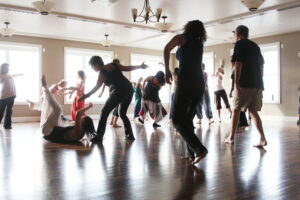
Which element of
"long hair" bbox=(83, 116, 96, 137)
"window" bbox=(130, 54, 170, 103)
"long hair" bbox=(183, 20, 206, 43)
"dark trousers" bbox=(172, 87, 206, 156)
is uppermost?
"window" bbox=(130, 54, 170, 103)

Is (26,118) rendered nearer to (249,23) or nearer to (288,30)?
(249,23)

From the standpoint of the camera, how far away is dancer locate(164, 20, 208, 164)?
2697 mm

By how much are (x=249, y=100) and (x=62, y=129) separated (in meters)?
2.50

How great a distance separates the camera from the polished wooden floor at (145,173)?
194 cm

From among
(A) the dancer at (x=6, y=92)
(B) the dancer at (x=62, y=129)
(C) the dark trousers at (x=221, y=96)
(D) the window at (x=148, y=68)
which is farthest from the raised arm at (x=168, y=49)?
(D) the window at (x=148, y=68)

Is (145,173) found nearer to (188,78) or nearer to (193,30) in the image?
(188,78)

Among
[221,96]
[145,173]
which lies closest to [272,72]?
[221,96]

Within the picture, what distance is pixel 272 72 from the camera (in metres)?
10.1

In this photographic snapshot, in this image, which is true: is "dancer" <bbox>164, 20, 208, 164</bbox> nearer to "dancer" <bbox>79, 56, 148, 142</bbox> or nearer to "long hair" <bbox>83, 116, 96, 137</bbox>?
"dancer" <bbox>79, 56, 148, 142</bbox>

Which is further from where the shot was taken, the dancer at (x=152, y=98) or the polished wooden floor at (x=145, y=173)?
the dancer at (x=152, y=98)

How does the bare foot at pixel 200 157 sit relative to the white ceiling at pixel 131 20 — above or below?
below

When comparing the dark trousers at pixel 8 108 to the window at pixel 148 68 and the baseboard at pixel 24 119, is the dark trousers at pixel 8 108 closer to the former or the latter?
the baseboard at pixel 24 119

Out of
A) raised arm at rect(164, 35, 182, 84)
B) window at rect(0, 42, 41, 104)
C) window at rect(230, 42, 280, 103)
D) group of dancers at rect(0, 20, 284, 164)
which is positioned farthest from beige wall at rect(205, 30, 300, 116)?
raised arm at rect(164, 35, 182, 84)

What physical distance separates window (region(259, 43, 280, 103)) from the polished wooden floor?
21.1 feet
